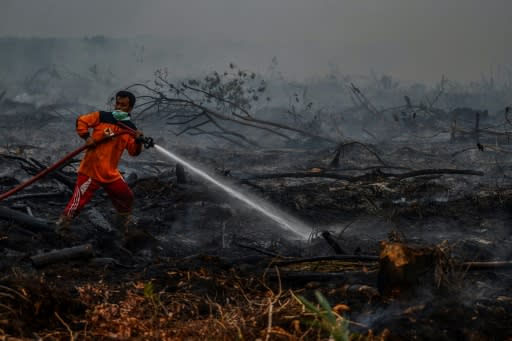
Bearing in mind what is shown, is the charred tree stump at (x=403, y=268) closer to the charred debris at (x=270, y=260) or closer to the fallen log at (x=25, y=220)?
the charred debris at (x=270, y=260)

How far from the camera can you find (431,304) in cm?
268

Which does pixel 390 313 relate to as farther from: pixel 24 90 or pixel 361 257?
pixel 24 90

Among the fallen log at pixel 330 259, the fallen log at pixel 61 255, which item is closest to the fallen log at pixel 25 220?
the fallen log at pixel 61 255

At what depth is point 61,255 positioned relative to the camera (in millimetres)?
3604

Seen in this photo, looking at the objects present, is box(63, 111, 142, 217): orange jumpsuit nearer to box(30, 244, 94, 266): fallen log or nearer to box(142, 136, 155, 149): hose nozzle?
box(142, 136, 155, 149): hose nozzle

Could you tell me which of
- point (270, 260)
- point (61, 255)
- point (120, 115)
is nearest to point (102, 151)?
point (120, 115)

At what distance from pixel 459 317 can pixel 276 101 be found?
61.5ft

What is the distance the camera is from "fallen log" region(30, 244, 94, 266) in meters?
3.51

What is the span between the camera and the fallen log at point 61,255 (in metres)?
3.51

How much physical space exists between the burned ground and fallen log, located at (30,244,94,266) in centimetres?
3

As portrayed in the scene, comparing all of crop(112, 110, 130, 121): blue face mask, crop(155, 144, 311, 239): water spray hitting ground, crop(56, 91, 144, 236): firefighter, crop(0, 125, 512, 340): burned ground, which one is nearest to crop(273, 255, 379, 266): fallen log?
crop(0, 125, 512, 340): burned ground

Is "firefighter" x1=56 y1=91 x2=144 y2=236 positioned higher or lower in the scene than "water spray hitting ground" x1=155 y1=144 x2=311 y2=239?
higher

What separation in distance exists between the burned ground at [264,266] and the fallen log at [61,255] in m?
0.03

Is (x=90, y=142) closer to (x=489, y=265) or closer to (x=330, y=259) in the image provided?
(x=330, y=259)
